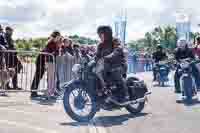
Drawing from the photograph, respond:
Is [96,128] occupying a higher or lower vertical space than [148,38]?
lower

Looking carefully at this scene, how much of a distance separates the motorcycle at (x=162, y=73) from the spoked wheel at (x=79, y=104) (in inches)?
410

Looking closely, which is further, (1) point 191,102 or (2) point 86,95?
(1) point 191,102

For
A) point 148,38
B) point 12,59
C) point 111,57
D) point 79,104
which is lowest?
point 79,104

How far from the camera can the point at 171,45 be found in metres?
124

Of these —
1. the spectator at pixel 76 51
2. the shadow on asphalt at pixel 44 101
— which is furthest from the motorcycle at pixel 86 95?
the spectator at pixel 76 51

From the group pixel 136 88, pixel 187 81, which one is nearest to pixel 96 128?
pixel 136 88

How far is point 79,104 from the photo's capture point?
9.55m

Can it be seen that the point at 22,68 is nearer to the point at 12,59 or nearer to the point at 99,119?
the point at 12,59

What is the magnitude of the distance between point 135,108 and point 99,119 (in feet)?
4.00

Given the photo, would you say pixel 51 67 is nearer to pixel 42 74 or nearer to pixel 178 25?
pixel 42 74

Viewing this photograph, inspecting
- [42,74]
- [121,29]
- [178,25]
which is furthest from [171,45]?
[42,74]

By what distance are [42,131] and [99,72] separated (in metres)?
2.04

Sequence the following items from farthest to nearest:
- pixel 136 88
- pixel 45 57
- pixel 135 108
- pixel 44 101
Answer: pixel 45 57
pixel 44 101
pixel 135 108
pixel 136 88

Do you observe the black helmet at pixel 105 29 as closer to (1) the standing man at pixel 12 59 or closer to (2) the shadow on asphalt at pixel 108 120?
(2) the shadow on asphalt at pixel 108 120
